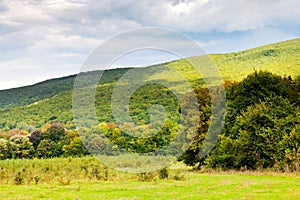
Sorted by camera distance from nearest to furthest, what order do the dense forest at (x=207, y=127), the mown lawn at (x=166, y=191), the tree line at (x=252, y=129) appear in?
the mown lawn at (x=166, y=191) < the tree line at (x=252, y=129) < the dense forest at (x=207, y=127)

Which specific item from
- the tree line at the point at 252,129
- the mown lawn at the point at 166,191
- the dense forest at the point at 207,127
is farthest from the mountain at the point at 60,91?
the mown lawn at the point at 166,191

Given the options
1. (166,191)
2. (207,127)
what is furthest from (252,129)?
(166,191)

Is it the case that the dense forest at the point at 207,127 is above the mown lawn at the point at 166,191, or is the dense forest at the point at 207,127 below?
above

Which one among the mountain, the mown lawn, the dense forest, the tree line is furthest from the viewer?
the mountain

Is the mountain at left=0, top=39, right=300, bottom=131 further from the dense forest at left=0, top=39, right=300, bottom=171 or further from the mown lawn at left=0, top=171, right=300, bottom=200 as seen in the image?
the mown lawn at left=0, top=171, right=300, bottom=200

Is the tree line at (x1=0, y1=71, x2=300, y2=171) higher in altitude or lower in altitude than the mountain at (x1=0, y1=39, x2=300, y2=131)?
lower

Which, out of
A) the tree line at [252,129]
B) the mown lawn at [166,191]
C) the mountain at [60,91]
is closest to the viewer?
the mown lawn at [166,191]

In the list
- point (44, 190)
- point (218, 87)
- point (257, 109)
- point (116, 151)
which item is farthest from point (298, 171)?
point (116, 151)

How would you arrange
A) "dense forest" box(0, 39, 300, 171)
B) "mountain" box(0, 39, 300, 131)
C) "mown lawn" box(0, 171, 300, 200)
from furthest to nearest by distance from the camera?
"mountain" box(0, 39, 300, 131) → "dense forest" box(0, 39, 300, 171) → "mown lawn" box(0, 171, 300, 200)

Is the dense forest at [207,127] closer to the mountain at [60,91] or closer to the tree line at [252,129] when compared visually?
the tree line at [252,129]

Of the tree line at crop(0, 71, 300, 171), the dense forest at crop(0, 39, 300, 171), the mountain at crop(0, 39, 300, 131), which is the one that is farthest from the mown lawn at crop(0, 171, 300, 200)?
the mountain at crop(0, 39, 300, 131)

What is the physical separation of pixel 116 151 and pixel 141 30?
28.0 metres

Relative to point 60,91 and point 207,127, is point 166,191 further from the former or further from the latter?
point 60,91

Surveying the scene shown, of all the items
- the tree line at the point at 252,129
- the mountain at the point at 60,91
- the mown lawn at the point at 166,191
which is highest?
the mountain at the point at 60,91
